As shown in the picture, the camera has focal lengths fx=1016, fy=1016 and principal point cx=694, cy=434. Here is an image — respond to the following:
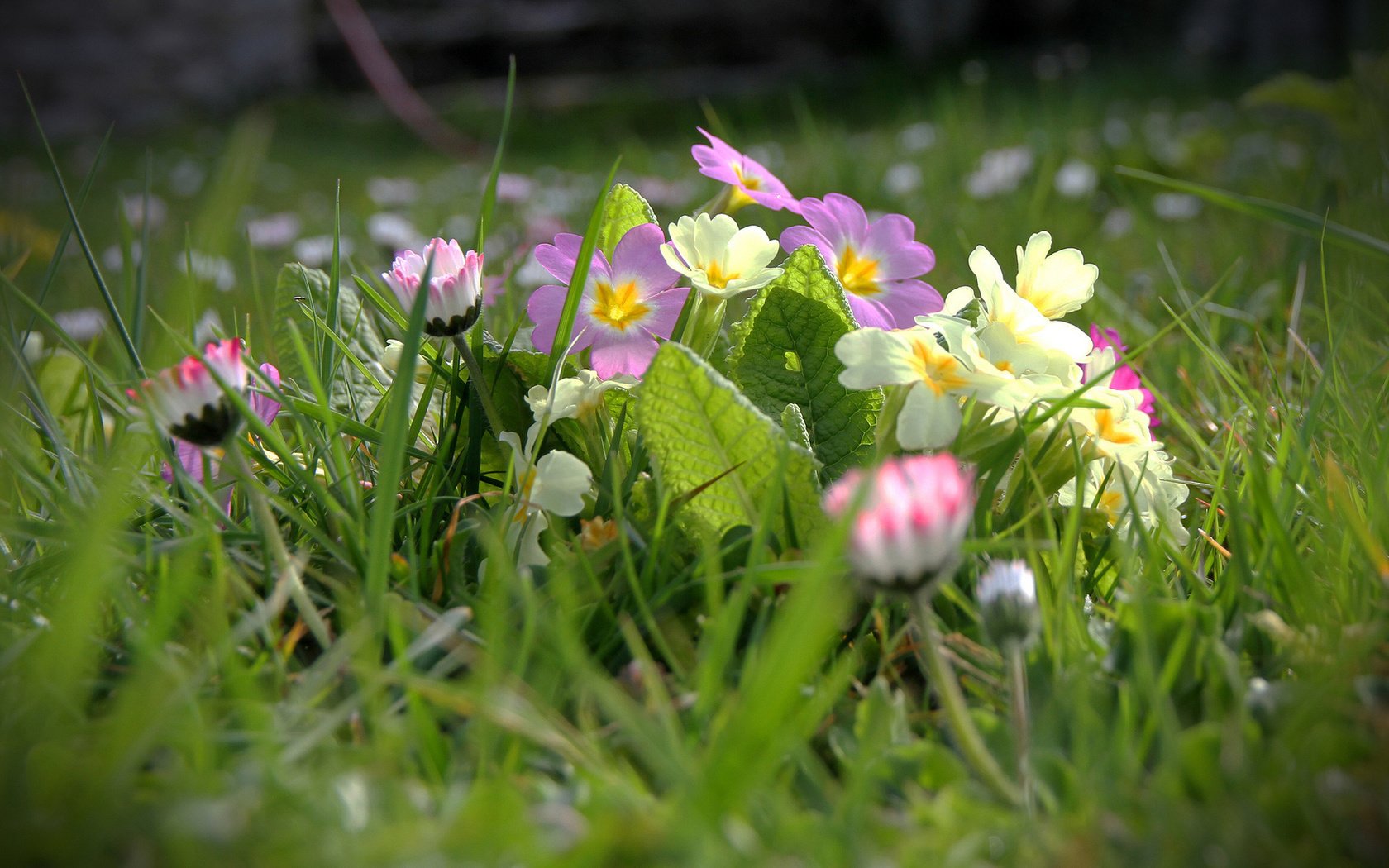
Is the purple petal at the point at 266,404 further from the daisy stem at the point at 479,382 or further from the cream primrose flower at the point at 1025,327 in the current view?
the cream primrose flower at the point at 1025,327

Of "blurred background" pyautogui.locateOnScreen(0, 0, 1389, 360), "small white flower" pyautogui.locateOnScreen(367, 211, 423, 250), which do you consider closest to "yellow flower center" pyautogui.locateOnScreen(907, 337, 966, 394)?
"blurred background" pyautogui.locateOnScreen(0, 0, 1389, 360)

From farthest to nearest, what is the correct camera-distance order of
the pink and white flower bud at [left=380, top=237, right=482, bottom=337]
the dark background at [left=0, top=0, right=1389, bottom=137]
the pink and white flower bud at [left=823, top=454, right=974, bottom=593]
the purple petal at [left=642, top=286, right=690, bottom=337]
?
1. the dark background at [left=0, top=0, right=1389, bottom=137]
2. the purple petal at [left=642, top=286, right=690, bottom=337]
3. the pink and white flower bud at [left=380, top=237, right=482, bottom=337]
4. the pink and white flower bud at [left=823, top=454, right=974, bottom=593]

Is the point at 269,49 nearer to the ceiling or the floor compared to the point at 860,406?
nearer to the ceiling

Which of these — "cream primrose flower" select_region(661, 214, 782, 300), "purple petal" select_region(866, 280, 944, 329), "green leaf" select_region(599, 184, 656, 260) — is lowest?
"purple petal" select_region(866, 280, 944, 329)

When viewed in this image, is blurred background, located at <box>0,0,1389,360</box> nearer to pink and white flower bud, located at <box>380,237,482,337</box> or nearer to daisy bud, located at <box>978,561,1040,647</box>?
pink and white flower bud, located at <box>380,237,482,337</box>

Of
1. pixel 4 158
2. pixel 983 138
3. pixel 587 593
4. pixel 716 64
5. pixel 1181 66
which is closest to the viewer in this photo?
pixel 587 593

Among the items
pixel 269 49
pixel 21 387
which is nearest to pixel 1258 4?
pixel 269 49

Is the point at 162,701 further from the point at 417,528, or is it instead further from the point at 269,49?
the point at 269,49
